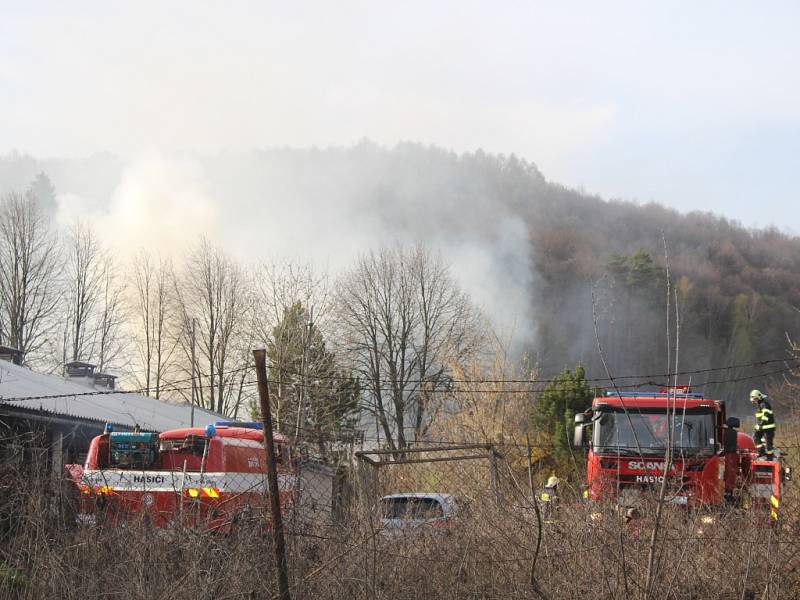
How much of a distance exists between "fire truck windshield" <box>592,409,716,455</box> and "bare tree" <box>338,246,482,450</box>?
83.9ft

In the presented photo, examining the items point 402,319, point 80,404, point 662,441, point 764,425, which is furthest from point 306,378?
point 662,441

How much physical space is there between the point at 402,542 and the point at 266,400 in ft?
5.55

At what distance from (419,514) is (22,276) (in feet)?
137

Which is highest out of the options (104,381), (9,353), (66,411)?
(9,353)

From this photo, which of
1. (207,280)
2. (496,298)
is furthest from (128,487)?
(496,298)

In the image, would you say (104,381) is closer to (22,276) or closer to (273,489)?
(22,276)

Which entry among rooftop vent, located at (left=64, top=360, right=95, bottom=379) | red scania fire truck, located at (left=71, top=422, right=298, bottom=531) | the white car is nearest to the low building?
red scania fire truck, located at (left=71, top=422, right=298, bottom=531)

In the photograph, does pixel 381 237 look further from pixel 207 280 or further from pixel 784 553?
pixel 784 553

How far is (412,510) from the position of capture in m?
7.21

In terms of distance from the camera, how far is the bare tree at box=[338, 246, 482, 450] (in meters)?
40.2

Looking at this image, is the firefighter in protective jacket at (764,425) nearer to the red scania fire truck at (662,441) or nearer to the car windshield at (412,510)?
the red scania fire truck at (662,441)

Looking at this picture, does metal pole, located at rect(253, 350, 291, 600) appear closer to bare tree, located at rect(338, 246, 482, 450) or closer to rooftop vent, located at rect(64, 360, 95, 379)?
rooftop vent, located at rect(64, 360, 95, 379)

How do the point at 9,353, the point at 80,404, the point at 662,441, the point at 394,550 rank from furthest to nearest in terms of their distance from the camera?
the point at 9,353 < the point at 80,404 < the point at 662,441 < the point at 394,550

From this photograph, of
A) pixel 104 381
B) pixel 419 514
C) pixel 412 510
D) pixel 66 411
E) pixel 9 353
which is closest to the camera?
pixel 419 514
